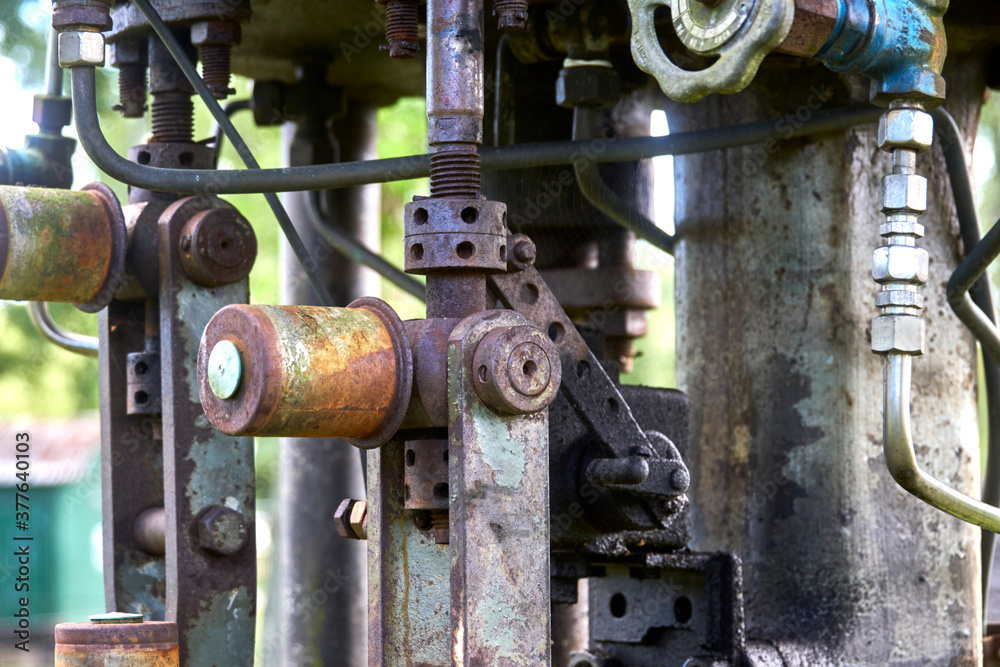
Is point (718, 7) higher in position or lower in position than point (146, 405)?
higher

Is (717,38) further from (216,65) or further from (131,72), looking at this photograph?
(131,72)

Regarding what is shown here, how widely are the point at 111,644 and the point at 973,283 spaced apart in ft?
4.84

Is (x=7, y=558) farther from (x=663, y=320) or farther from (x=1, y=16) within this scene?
(x=663, y=320)

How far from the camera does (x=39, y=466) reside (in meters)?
12.2

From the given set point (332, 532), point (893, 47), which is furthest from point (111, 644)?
point (332, 532)

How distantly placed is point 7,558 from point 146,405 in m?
8.85

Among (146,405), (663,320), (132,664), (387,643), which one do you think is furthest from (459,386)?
(663,320)

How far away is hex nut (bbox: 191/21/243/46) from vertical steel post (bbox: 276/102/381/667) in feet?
3.87

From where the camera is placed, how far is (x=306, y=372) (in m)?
1.35

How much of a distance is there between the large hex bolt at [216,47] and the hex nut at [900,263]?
3.94 feet

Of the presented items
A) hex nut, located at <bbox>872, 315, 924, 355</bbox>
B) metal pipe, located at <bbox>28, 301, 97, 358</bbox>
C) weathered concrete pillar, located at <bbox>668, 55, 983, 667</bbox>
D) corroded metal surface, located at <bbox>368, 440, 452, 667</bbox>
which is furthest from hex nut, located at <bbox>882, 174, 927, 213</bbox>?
metal pipe, located at <bbox>28, 301, 97, 358</bbox>

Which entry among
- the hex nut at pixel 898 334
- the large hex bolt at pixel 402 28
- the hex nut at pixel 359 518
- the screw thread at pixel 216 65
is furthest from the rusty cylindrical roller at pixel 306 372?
the screw thread at pixel 216 65

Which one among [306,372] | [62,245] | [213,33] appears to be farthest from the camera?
[213,33]

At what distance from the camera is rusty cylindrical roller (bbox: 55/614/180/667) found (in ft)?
5.44
